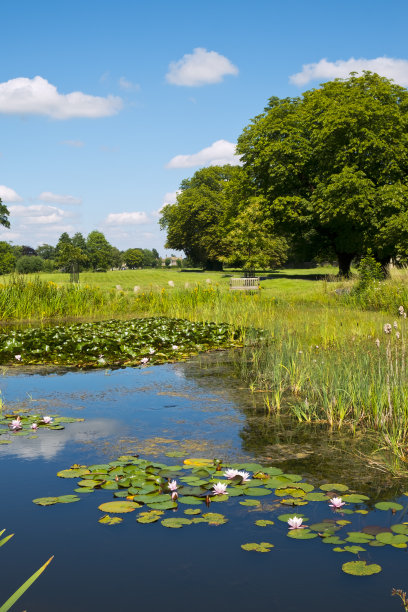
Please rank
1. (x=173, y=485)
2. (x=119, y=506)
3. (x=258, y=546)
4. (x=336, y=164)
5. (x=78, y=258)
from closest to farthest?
1. (x=258, y=546)
2. (x=119, y=506)
3. (x=173, y=485)
4. (x=336, y=164)
5. (x=78, y=258)

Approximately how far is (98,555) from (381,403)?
10.5 ft

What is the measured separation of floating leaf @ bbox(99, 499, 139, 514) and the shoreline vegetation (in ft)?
7.27

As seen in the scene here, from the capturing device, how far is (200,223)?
65000mm

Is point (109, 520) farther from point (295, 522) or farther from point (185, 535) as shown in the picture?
point (295, 522)

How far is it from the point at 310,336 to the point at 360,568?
7553 millimetres

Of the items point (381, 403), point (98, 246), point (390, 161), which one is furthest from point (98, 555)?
point (98, 246)

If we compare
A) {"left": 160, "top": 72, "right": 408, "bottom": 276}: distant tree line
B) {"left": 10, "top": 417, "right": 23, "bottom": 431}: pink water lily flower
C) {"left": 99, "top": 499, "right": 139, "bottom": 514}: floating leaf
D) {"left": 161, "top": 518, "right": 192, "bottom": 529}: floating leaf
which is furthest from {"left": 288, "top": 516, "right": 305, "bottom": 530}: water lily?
{"left": 160, "top": 72, "right": 408, "bottom": 276}: distant tree line

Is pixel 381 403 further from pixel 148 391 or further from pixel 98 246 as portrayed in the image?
pixel 98 246

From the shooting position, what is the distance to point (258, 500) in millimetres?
3980

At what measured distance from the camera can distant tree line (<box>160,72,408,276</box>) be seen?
2942 cm

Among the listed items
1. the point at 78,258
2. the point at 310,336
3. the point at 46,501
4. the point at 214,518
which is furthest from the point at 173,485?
the point at 78,258

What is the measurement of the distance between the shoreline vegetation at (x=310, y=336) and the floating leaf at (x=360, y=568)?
173cm

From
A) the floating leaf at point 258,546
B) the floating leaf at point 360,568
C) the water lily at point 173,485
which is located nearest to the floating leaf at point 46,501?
the water lily at point 173,485

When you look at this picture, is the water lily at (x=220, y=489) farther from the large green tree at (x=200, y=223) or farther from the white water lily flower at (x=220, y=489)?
the large green tree at (x=200, y=223)
